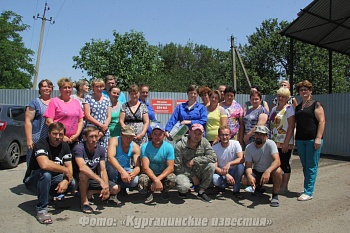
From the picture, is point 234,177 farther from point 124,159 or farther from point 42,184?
point 42,184

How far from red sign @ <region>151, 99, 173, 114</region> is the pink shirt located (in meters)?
8.22

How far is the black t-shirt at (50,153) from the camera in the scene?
4.55m

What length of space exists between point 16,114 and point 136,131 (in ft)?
14.6

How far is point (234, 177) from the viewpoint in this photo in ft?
18.6

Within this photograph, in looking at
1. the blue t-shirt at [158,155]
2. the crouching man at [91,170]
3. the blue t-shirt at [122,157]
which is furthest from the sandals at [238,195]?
the crouching man at [91,170]

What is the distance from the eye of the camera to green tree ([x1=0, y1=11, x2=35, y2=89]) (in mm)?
19516

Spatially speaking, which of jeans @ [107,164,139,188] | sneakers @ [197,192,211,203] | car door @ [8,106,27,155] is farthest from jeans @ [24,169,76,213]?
car door @ [8,106,27,155]

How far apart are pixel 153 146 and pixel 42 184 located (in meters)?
1.73

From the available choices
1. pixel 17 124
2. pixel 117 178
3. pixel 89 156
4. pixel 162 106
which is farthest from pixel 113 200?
pixel 162 106

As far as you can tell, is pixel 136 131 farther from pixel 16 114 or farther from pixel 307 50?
pixel 307 50

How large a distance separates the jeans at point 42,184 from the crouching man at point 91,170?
328 millimetres

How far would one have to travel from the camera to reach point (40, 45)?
2556 centimetres

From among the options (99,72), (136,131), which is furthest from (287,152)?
(99,72)

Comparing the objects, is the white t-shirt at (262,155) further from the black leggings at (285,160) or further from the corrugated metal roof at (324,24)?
the corrugated metal roof at (324,24)
